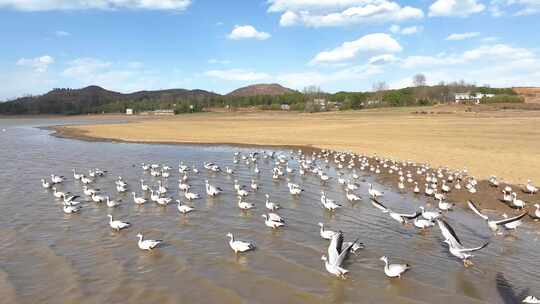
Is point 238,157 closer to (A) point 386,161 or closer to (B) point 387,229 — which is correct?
(A) point 386,161

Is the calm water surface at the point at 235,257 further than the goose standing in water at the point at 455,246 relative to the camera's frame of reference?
No

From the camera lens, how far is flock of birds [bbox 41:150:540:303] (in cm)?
1179

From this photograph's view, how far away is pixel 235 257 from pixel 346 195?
331 inches

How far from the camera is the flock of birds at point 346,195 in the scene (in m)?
11.8

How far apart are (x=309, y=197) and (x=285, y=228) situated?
503 cm

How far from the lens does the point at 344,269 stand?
11078 millimetres

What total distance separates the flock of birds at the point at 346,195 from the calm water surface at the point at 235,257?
323mm

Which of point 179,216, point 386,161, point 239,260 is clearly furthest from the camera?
point 386,161

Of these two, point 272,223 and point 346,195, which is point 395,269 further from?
point 346,195

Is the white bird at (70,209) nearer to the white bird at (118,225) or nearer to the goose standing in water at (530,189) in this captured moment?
the white bird at (118,225)

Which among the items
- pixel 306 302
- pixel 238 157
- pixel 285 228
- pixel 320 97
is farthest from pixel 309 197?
pixel 320 97

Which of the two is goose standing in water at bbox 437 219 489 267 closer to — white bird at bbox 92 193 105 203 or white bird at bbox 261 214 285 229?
white bird at bbox 261 214 285 229

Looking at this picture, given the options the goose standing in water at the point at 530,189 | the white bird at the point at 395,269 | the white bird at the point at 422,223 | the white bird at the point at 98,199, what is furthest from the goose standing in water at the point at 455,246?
the white bird at the point at 98,199

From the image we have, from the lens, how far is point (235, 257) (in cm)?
1270
